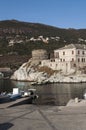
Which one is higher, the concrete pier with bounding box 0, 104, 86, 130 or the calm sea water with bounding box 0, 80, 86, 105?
the concrete pier with bounding box 0, 104, 86, 130

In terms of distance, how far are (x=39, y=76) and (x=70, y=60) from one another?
12270mm

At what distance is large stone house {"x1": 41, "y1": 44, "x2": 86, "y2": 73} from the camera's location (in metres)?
114

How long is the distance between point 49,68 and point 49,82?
47.6 ft

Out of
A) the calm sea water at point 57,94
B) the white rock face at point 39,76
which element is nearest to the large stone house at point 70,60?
the white rock face at point 39,76

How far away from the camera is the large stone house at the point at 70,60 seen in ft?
375

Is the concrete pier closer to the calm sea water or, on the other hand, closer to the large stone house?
the calm sea water

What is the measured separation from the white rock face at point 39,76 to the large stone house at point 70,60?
4004 mm

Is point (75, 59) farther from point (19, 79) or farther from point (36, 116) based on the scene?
point (36, 116)

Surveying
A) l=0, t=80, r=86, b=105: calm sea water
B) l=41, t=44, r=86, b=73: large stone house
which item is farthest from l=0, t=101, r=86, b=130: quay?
l=41, t=44, r=86, b=73: large stone house

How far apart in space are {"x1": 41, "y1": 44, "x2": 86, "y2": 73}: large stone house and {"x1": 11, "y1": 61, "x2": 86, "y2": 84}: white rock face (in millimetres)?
A: 4004

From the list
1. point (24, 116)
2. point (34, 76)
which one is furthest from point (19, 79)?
point (24, 116)

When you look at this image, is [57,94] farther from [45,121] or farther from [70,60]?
[70,60]

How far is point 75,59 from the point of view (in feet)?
383

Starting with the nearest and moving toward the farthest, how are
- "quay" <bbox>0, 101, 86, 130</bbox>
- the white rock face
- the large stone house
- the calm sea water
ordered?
"quay" <bbox>0, 101, 86, 130</bbox> → the calm sea water → the white rock face → the large stone house
